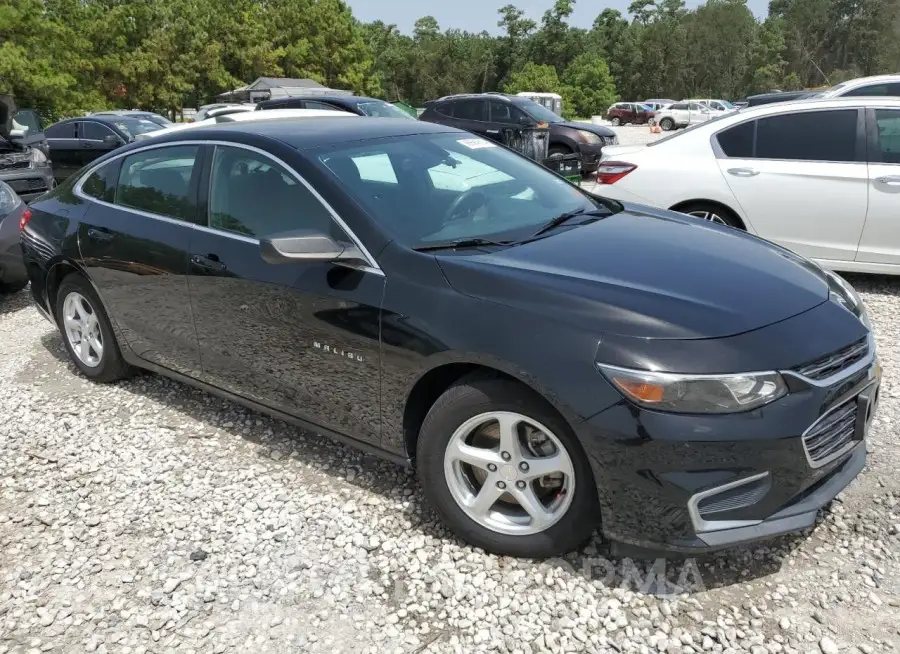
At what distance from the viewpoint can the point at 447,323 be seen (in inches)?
107

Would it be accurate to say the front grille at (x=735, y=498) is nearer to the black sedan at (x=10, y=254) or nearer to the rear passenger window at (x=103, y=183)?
the rear passenger window at (x=103, y=183)

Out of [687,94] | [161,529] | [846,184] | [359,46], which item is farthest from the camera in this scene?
[687,94]

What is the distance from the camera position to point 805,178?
5.91 m

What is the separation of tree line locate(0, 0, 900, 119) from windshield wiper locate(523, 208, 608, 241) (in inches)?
966

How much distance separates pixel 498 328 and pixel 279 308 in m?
1.16

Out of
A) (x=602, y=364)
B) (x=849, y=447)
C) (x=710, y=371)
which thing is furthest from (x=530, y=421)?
(x=849, y=447)

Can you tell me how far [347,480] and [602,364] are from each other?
1.59 metres

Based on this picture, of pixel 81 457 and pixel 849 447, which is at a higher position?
pixel 849 447

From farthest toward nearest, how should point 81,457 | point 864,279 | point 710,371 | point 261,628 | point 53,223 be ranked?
point 864,279 < point 53,223 < point 81,457 < point 261,628 < point 710,371

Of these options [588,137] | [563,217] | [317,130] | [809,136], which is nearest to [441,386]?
[563,217]

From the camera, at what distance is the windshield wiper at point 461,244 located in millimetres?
2979

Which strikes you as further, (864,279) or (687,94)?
(687,94)

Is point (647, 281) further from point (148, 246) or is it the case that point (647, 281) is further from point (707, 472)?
point (148, 246)

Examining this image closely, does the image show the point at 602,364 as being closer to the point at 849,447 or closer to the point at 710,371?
the point at 710,371
